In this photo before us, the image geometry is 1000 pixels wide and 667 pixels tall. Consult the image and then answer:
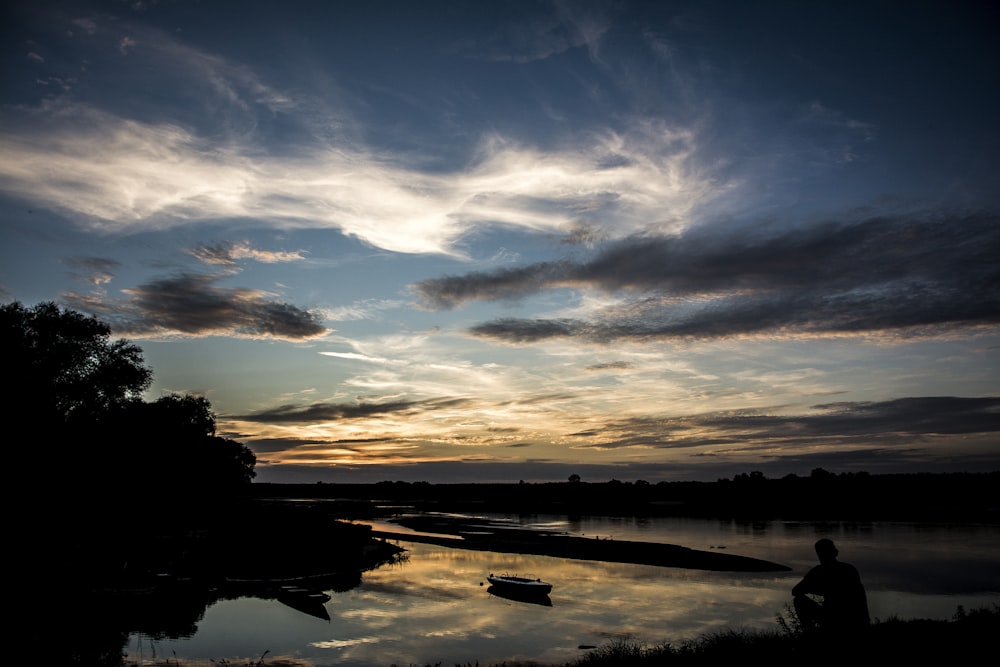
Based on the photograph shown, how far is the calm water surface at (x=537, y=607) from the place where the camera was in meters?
28.3

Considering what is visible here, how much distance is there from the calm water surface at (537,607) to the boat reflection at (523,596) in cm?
35

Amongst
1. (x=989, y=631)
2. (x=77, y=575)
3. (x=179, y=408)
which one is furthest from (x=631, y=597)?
(x=179, y=408)

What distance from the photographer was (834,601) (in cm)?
1156

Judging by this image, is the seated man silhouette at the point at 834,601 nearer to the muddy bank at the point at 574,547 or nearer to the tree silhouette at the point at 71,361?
the muddy bank at the point at 574,547

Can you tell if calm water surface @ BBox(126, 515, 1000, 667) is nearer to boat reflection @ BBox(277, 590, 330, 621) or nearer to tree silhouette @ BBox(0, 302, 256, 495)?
boat reflection @ BBox(277, 590, 330, 621)

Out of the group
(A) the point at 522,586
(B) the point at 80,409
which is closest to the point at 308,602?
(A) the point at 522,586

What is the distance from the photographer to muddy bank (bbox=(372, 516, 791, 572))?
53.4 meters

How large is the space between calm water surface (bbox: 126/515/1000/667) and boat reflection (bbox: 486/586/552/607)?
13.9 inches

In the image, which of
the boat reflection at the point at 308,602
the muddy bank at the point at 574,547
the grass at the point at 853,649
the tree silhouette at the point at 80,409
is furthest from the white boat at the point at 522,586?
the tree silhouette at the point at 80,409

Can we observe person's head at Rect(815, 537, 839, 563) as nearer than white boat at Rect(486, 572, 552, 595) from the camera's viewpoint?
Yes

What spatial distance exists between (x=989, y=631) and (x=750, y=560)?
40449mm

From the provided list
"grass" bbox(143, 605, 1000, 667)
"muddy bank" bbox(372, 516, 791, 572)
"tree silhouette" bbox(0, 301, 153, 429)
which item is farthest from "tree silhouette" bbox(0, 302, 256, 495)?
"grass" bbox(143, 605, 1000, 667)

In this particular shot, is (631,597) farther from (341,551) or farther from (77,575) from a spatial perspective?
(77,575)

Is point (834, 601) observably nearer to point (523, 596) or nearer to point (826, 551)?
point (826, 551)
